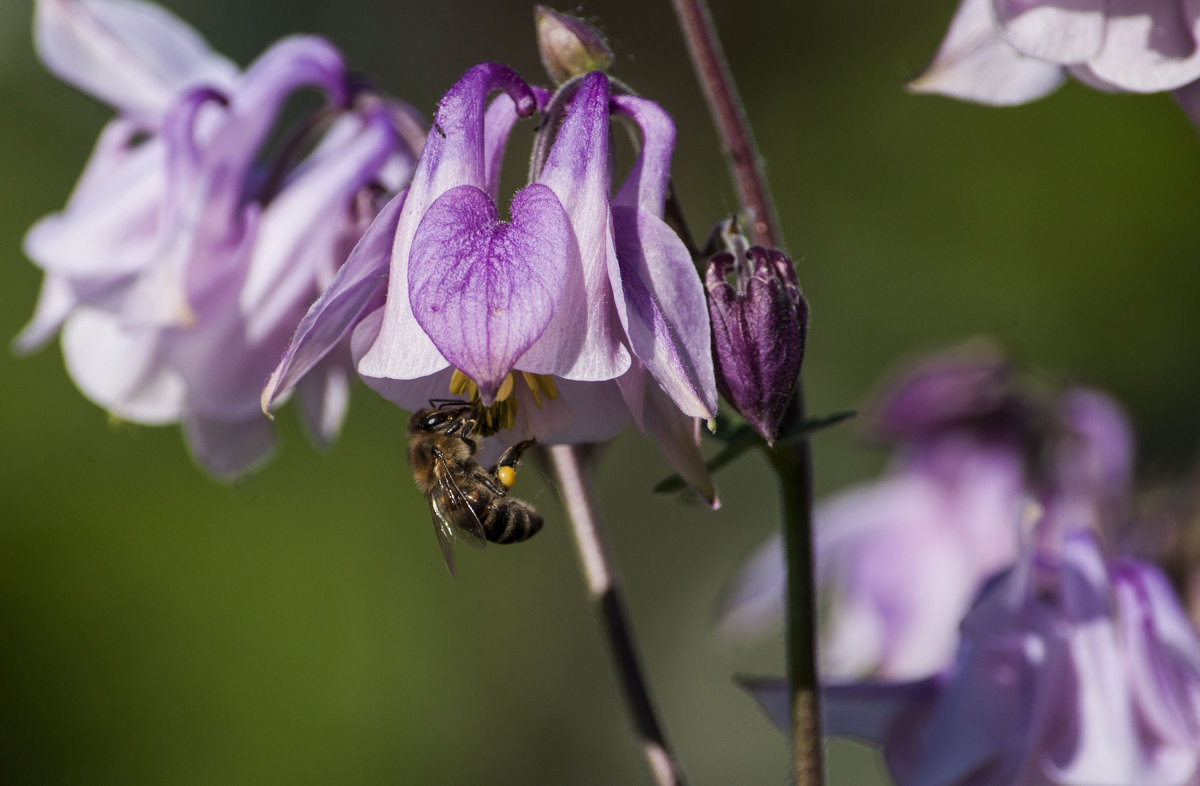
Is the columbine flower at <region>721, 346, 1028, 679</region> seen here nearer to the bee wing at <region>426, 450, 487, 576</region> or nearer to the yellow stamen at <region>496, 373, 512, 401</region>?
the bee wing at <region>426, 450, 487, 576</region>

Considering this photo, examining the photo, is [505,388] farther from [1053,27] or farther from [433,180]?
[1053,27]

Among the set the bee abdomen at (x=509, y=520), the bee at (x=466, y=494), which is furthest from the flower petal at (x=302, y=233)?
the bee abdomen at (x=509, y=520)

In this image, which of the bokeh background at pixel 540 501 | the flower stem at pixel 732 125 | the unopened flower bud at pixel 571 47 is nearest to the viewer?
the unopened flower bud at pixel 571 47

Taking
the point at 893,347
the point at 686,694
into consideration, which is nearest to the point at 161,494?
the point at 686,694

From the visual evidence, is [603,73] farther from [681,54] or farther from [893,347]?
[681,54]

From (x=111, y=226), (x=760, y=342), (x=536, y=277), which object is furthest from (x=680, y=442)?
(x=111, y=226)

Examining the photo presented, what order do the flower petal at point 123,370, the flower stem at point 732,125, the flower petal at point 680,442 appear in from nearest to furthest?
1. the flower petal at point 680,442
2. the flower stem at point 732,125
3. the flower petal at point 123,370

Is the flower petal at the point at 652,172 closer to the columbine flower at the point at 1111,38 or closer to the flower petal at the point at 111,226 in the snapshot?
the columbine flower at the point at 1111,38
